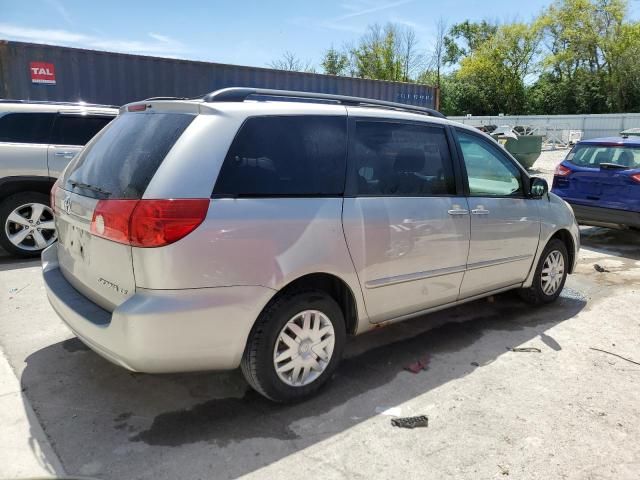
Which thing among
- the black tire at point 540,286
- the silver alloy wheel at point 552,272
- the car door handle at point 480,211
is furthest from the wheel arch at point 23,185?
the silver alloy wheel at point 552,272

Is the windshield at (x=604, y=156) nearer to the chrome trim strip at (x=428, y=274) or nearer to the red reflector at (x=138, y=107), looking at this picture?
the chrome trim strip at (x=428, y=274)

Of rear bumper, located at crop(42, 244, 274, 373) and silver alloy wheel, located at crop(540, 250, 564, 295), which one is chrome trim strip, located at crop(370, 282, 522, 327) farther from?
rear bumper, located at crop(42, 244, 274, 373)

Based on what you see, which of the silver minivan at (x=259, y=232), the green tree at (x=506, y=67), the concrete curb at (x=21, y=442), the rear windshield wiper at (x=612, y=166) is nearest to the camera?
the concrete curb at (x=21, y=442)

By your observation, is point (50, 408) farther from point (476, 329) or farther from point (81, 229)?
point (476, 329)

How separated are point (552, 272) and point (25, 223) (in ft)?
19.0

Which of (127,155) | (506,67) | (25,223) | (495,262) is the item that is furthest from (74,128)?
(506,67)

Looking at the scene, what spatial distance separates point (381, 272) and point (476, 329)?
1608 mm

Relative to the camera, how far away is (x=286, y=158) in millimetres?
3006

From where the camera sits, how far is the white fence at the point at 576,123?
3353 centimetres

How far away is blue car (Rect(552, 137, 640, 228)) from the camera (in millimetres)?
7395

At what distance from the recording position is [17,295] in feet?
15.9

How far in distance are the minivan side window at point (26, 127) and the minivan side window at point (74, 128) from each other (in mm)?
86

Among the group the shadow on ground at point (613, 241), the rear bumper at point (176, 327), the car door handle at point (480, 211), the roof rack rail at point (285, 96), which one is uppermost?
the roof rack rail at point (285, 96)

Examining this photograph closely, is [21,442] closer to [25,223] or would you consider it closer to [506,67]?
[25,223]
